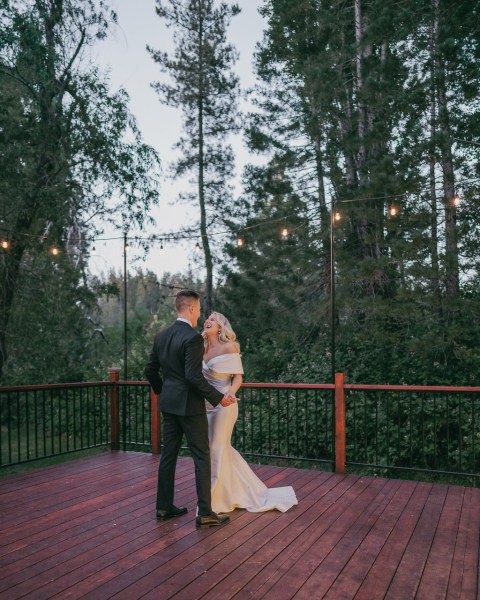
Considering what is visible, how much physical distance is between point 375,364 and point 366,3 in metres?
7.08

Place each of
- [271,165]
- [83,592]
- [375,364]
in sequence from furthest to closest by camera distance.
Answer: [271,165], [375,364], [83,592]

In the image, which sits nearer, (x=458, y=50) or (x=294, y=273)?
(x=458, y=50)

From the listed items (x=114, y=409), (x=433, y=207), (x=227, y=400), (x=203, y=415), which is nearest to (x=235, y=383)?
(x=227, y=400)

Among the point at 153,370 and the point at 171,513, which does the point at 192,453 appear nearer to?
the point at 171,513

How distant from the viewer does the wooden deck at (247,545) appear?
2.71 m

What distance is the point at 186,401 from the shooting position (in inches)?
143

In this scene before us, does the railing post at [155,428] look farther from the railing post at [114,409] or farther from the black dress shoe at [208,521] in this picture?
the black dress shoe at [208,521]

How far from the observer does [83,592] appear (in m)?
2.67

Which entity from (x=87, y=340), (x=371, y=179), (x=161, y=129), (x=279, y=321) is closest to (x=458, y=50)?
(x=371, y=179)

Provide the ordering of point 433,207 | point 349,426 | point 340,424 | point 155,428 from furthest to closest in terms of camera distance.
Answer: point 349,426 < point 433,207 < point 155,428 < point 340,424

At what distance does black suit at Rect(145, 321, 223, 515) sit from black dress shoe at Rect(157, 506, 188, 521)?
0.15 metres

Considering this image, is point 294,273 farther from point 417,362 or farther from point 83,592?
point 83,592

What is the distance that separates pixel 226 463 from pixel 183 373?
34.9 inches

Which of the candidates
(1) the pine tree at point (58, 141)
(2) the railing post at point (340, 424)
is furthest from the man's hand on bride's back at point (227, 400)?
(1) the pine tree at point (58, 141)
